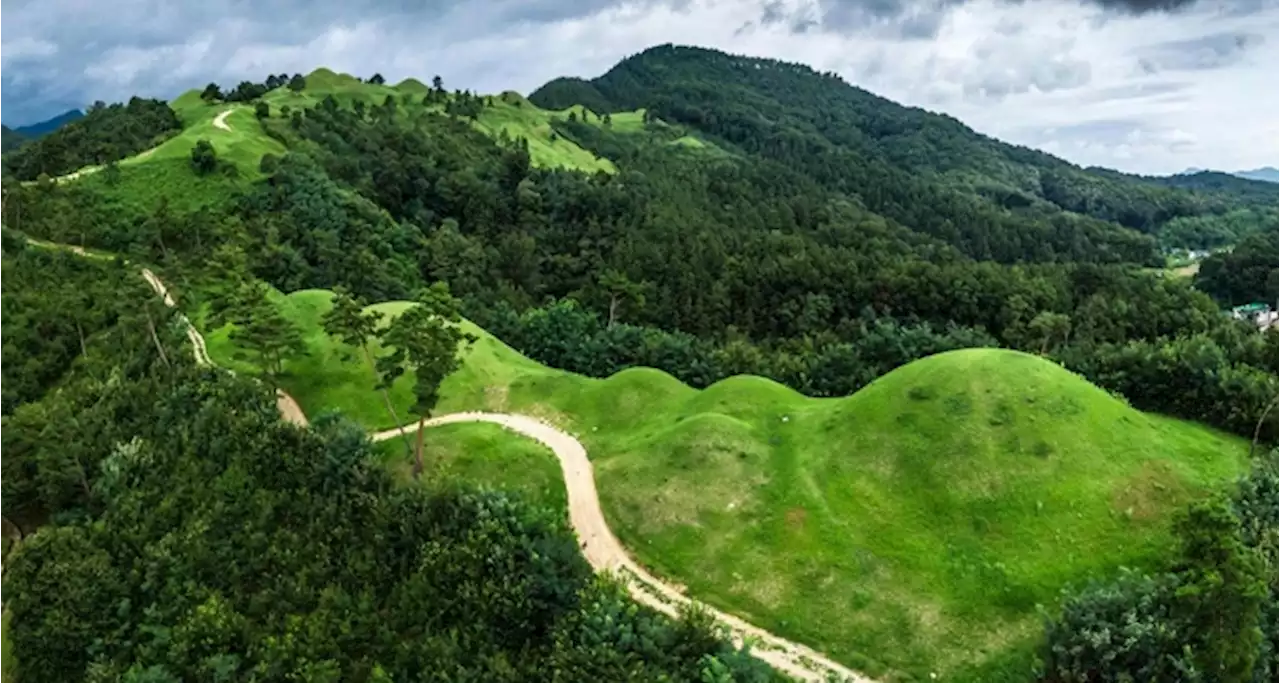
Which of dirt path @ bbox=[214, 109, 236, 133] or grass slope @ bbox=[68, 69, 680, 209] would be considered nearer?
grass slope @ bbox=[68, 69, 680, 209]

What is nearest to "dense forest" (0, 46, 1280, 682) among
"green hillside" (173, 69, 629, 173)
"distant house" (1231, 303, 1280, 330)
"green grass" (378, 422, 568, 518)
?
"green grass" (378, 422, 568, 518)

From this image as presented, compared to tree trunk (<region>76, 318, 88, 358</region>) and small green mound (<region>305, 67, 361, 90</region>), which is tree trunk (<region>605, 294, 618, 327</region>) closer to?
tree trunk (<region>76, 318, 88, 358</region>)

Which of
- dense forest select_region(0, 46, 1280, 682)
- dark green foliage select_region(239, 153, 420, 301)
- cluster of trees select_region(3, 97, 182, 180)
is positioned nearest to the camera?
dense forest select_region(0, 46, 1280, 682)

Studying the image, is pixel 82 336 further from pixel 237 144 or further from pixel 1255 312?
pixel 1255 312

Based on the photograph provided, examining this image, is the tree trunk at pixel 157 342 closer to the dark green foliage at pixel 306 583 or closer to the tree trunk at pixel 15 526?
the dark green foliage at pixel 306 583

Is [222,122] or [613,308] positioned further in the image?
[222,122]

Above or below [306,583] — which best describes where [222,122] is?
above

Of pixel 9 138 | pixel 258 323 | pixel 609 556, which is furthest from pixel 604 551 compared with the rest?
pixel 9 138
